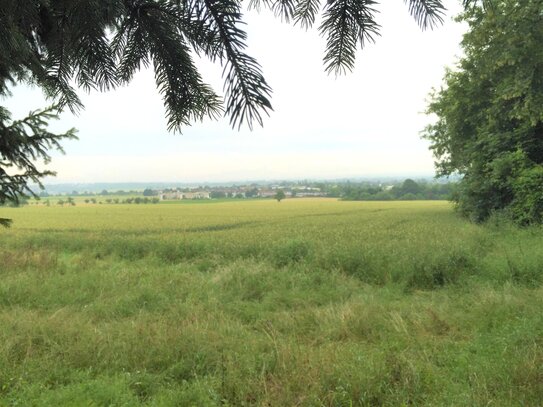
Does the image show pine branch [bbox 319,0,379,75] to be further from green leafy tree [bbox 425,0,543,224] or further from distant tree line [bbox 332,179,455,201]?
distant tree line [bbox 332,179,455,201]

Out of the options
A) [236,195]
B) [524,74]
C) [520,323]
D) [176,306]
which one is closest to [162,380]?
[176,306]

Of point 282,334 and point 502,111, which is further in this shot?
point 502,111

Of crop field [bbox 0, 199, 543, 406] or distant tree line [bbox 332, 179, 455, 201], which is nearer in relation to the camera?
crop field [bbox 0, 199, 543, 406]

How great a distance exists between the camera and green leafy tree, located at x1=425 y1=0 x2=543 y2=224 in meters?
14.1

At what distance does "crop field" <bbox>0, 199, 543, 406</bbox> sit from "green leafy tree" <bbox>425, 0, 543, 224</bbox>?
833cm

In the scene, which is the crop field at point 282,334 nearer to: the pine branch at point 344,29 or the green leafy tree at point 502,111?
the pine branch at point 344,29

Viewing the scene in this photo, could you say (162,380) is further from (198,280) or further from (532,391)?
(198,280)

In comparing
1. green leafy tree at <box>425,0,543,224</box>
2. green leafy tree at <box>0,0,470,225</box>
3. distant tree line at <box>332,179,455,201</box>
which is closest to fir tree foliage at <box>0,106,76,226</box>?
green leafy tree at <box>0,0,470,225</box>

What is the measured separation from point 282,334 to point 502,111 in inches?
760

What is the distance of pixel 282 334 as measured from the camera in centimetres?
578

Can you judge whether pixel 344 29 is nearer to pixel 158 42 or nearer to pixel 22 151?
pixel 158 42

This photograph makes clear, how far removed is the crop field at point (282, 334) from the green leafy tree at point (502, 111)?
27.3ft

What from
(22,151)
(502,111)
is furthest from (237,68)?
(502,111)

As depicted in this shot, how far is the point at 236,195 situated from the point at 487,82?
196ft
